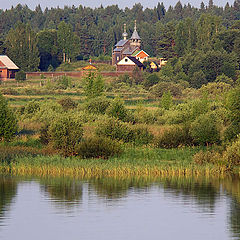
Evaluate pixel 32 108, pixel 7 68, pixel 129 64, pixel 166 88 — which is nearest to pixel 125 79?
pixel 129 64

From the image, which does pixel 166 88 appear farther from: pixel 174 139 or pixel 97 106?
pixel 174 139

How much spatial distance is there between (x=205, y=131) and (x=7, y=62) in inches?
2883

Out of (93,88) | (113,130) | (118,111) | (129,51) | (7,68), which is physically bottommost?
(113,130)

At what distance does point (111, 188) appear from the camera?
25.9 m

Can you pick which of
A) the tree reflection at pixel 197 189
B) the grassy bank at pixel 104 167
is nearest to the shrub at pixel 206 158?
the grassy bank at pixel 104 167

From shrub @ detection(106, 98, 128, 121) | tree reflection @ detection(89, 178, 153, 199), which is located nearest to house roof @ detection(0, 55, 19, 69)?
shrub @ detection(106, 98, 128, 121)

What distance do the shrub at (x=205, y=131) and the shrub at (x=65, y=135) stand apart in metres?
6.49

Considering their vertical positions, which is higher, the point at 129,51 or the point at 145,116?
the point at 129,51

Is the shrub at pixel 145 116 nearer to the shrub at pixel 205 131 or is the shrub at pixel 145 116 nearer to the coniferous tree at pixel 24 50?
the shrub at pixel 205 131

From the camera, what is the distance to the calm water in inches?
738

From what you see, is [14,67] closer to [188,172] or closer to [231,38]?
[231,38]

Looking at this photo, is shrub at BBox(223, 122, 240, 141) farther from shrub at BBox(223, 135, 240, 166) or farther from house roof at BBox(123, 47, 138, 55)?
house roof at BBox(123, 47, 138, 55)

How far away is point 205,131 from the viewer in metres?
35.0

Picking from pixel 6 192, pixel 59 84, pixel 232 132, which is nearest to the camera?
pixel 6 192
